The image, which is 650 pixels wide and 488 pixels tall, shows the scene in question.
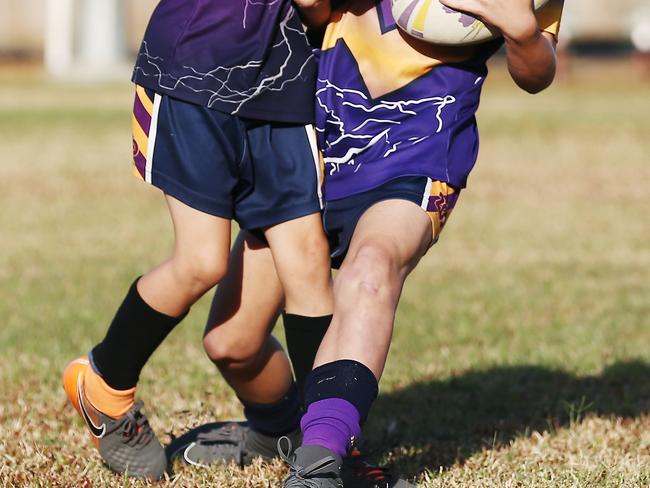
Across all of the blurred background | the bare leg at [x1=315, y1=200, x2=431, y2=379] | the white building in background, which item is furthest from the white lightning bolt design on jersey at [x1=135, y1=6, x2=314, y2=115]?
the white building in background

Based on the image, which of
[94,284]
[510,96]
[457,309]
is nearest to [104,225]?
[94,284]

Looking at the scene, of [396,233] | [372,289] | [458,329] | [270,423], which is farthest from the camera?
[458,329]

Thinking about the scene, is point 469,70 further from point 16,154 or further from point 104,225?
point 16,154

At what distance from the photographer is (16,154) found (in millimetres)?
15812

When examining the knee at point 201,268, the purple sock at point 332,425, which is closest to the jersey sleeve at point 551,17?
the knee at point 201,268

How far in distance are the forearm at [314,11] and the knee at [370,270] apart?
826 millimetres

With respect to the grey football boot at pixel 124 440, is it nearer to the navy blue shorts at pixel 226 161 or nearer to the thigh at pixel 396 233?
the navy blue shorts at pixel 226 161

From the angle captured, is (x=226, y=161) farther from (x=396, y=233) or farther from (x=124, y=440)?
(x=124, y=440)

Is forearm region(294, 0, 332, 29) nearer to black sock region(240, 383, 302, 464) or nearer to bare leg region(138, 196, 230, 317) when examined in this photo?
bare leg region(138, 196, 230, 317)

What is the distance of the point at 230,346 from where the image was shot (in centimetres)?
420

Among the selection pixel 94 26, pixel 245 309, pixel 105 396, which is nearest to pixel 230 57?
pixel 245 309

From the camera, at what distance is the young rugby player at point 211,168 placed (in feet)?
12.5

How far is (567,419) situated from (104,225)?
665 centimetres

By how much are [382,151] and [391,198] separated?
19cm
